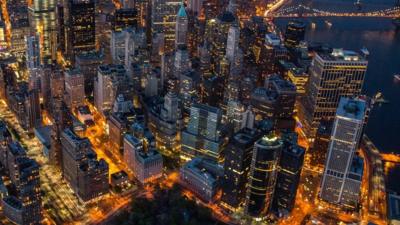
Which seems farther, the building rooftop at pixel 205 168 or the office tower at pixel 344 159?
the building rooftop at pixel 205 168

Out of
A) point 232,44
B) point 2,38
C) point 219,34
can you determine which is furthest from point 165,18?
point 2,38

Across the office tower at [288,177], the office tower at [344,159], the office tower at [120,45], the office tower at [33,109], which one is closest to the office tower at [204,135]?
the office tower at [288,177]

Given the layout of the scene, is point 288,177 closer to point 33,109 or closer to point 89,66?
point 33,109

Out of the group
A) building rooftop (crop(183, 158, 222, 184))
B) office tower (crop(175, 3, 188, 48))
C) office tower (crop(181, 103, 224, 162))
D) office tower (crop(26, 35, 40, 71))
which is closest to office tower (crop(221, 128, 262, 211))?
building rooftop (crop(183, 158, 222, 184))

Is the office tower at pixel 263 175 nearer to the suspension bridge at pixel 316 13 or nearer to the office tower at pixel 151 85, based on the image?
the office tower at pixel 151 85

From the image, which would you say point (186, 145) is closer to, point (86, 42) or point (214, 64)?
point (214, 64)

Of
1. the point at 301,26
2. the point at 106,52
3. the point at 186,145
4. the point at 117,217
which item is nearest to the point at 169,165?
the point at 186,145
